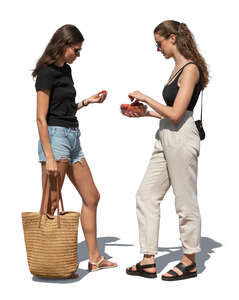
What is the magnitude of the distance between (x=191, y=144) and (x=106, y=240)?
2002 millimetres

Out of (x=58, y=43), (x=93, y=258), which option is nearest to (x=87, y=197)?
(x=93, y=258)

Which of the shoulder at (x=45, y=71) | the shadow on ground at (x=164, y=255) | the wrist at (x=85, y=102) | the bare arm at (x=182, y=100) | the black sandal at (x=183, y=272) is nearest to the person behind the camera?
the bare arm at (x=182, y=100)

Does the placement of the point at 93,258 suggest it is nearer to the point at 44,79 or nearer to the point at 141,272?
the point at 141,272

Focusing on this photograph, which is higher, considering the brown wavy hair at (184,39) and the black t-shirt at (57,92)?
the brown wavy hair at (184,39)

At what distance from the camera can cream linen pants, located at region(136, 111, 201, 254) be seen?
529 centimetres

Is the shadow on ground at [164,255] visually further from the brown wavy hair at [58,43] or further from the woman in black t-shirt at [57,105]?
the brown wavy hair at [58,43]

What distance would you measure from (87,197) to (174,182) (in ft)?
3.02

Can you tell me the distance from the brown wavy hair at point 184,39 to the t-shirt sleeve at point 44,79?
1.10m

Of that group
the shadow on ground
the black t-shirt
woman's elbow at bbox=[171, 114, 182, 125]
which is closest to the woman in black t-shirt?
the black t-shirt

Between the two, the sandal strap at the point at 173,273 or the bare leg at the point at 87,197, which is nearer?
the sandal strap at the point at 173,273

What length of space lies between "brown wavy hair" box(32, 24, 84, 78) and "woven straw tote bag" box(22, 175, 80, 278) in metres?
1.07

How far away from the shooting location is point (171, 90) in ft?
17.3

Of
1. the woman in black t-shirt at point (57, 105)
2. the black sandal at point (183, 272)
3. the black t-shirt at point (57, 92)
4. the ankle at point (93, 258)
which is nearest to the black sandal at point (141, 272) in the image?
the black sandal at point (183, 272)

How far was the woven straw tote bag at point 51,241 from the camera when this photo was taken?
516cm
